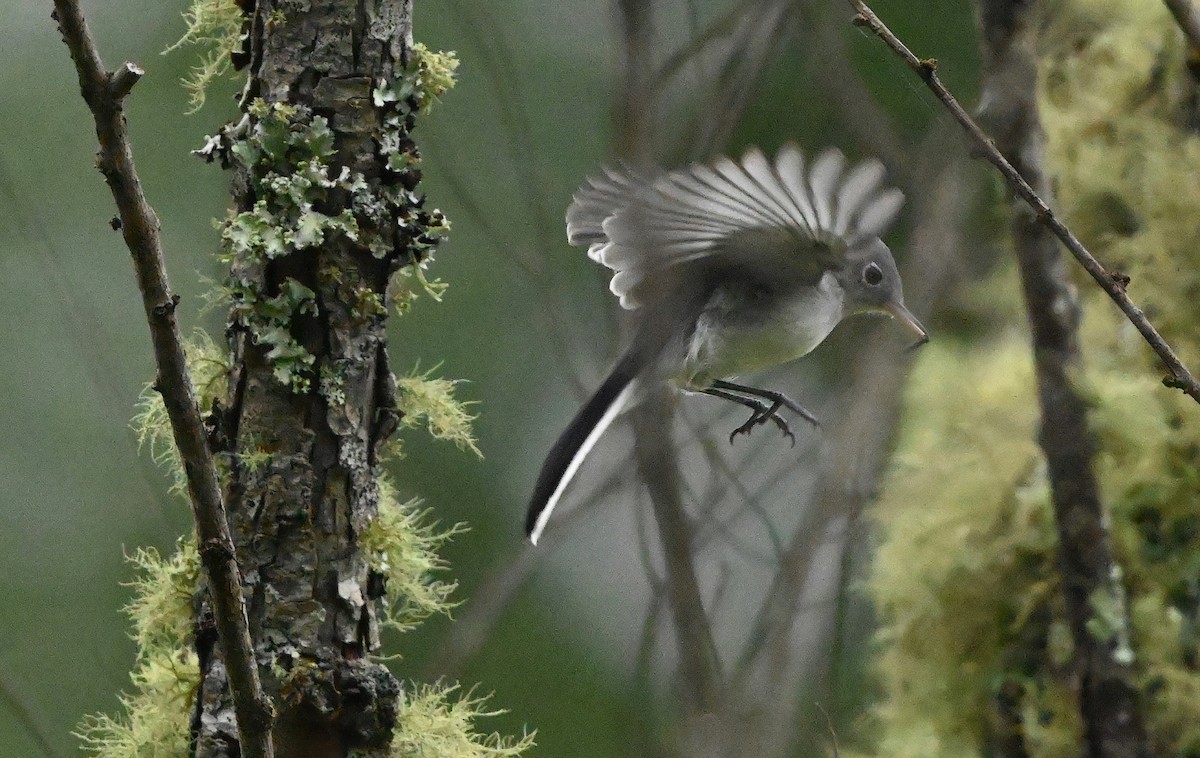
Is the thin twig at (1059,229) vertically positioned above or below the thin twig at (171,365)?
above

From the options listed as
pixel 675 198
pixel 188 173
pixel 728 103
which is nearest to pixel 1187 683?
pixel 675 198

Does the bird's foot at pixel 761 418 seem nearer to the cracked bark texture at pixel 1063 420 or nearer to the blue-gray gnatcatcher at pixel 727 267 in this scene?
the blue-gray gnatcatcher at pixel 727 267

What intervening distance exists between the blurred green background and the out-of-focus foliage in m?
0.95

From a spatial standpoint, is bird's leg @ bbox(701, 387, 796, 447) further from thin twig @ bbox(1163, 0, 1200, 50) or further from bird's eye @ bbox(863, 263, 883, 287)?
thin twig @ bbox(1163, 0, 1200, 50)

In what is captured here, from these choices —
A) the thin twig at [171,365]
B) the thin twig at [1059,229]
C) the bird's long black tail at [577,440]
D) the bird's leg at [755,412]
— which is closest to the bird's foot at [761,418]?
the bird's leg at [755,412]

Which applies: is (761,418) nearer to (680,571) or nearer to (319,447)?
(680,571)

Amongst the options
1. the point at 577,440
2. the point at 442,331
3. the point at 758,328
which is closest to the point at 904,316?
the point at 758,328

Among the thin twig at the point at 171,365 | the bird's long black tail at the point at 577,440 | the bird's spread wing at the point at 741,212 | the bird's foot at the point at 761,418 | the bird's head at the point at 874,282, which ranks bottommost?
the thin twig at the point at 171,365

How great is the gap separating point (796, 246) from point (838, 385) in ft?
3.51

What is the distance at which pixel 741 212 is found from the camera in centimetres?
131

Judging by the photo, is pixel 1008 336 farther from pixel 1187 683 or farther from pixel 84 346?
pixel 84 346

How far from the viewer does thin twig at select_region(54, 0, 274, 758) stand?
0.81 meters

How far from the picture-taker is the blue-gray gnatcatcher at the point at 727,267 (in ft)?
4.17

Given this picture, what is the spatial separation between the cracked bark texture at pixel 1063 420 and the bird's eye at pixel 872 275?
1.35 feet
